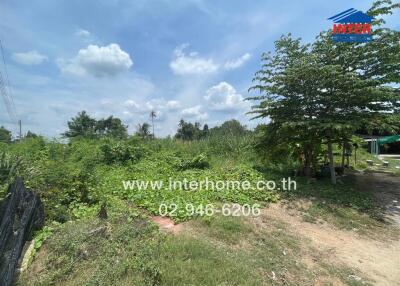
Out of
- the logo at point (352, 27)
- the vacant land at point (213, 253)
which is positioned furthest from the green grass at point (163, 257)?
the logo at point (352, 27)

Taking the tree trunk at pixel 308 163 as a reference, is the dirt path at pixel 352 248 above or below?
below

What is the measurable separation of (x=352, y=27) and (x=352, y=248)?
19.2 ft

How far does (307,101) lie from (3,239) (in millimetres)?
6633

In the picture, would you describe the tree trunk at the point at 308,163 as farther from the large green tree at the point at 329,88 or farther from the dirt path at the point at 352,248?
the dirt path at the point at 352,248

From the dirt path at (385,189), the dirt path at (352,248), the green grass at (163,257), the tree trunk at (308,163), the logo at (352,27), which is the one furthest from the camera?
the tree trunk at (308,163)

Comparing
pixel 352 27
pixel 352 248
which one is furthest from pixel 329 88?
pixel 352 248

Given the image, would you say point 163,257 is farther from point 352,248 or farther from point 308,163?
point 308,163

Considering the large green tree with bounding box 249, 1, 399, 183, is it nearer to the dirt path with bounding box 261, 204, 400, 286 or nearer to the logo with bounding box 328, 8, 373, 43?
the logo with bounding box 328, 8, 373, 43

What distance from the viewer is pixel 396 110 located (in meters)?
6.42

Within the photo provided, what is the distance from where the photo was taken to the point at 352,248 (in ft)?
12.7

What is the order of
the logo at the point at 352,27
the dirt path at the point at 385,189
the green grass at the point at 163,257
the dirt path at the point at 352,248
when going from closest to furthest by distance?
the green grass at the point at 163,257, the dirt path at the point at 352,248, the dirt path at the point at 385,189, the logo at the point at 352,27

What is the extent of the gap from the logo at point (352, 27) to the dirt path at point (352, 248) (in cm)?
495

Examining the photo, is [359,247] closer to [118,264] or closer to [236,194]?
[236,194]

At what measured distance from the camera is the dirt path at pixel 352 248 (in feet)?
10.9
